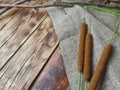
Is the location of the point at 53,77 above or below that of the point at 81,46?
below

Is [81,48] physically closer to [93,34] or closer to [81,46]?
[81,46]

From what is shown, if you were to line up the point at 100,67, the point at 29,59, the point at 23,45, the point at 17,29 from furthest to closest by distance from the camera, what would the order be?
the point at 17,29, the point at 23,45, the point at 29,59, the point at 100,67

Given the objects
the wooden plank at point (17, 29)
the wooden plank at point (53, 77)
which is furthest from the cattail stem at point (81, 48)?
the wooden plank at point (17, 29)

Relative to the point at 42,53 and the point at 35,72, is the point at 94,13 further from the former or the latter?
the point at 35,72

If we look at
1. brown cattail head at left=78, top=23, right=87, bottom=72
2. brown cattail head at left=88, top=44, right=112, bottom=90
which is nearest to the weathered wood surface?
brown cattail head at left=78, top=23, right=87, bottom=72

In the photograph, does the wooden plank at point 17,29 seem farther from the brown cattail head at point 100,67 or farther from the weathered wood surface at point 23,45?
the brown cattail head at point 100,67

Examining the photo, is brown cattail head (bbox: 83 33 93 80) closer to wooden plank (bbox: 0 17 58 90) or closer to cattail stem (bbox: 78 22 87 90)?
cattail stem (bbox: 78 22 87 90)

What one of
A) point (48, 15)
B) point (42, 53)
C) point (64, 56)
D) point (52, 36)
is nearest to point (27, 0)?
point (48, 15)

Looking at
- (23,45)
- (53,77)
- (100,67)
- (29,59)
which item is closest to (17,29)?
(23,45)

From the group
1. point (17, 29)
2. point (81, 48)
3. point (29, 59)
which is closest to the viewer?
point (81, 48)
